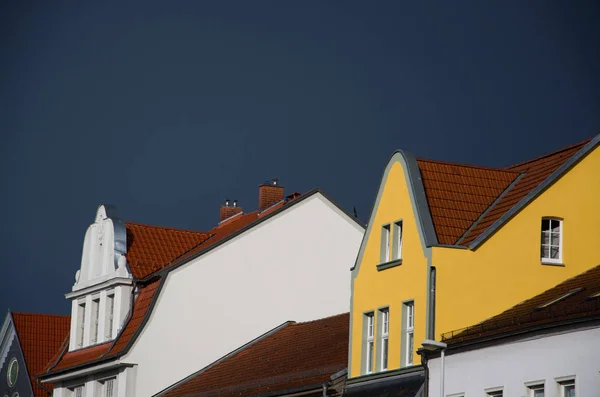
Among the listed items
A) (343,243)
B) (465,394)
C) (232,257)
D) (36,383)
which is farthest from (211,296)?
(465,394)

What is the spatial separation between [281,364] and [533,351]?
63.6ft

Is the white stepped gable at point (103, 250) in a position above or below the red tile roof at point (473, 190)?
above

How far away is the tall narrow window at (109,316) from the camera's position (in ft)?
210

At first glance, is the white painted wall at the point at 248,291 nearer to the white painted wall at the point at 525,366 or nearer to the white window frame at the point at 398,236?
the white window frame at the point at 398,236

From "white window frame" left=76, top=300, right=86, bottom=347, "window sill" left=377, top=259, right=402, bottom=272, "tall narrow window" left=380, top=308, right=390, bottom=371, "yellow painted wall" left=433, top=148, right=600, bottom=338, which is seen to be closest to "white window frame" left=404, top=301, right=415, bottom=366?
"tall narrow window" left=380, top=308, right=390, bottom=371

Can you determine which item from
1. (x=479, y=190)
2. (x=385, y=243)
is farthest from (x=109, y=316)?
(x=479, y=190)

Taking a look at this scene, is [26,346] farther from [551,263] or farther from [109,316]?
[551,263]

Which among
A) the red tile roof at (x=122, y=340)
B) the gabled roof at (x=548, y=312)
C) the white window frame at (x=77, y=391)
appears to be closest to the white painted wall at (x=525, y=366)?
the gabled roof at (x=548, y=312)

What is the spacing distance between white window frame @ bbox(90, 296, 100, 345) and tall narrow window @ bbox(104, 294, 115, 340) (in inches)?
26.5

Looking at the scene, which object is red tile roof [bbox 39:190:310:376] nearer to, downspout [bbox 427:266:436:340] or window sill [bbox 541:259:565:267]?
downspout [bbox 427:266:436:340]

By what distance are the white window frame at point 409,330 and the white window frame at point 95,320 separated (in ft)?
83.5

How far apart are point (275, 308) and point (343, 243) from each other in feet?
14.2

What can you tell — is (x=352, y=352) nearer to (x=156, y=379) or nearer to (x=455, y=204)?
(x=455, y=204)

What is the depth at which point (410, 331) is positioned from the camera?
1657 inches
